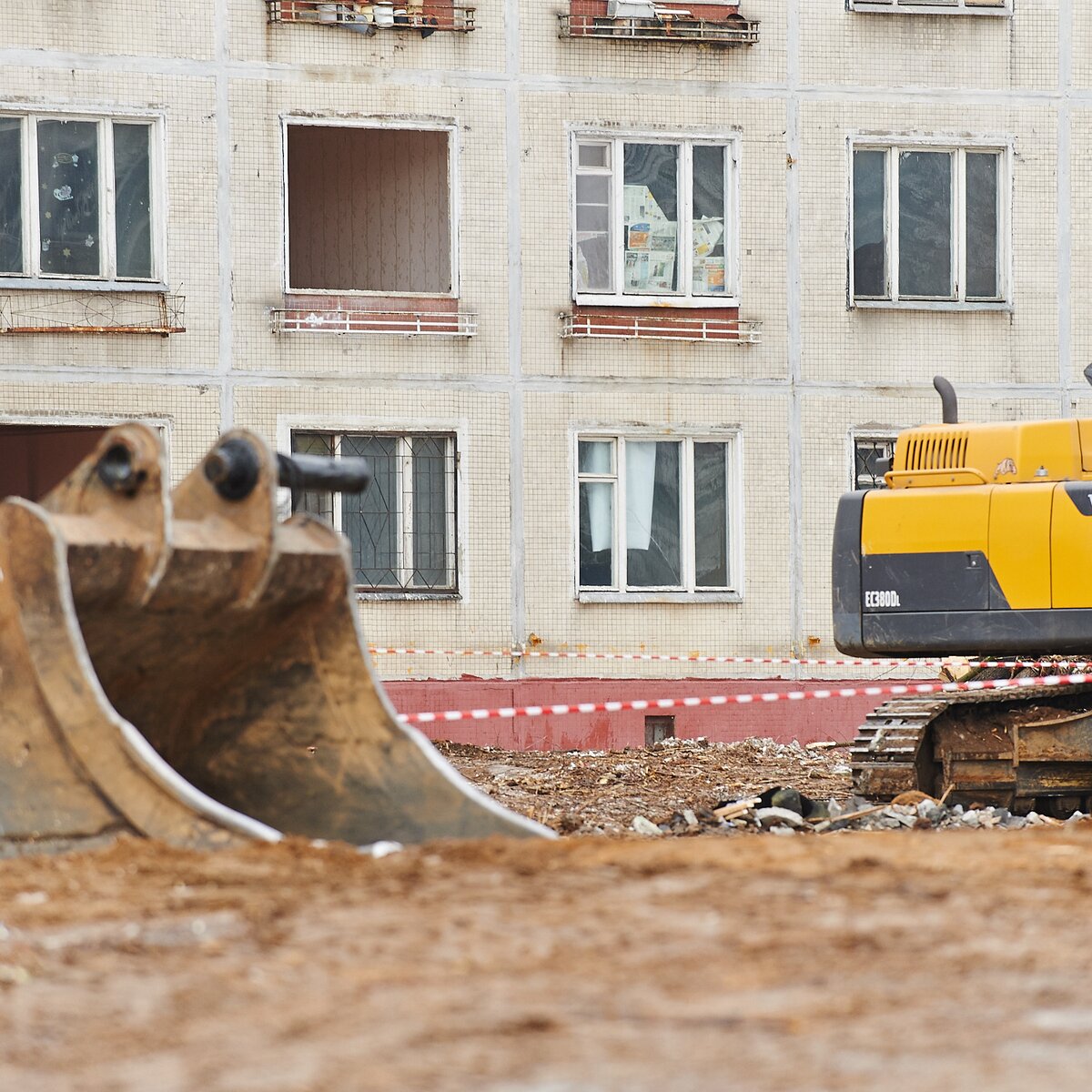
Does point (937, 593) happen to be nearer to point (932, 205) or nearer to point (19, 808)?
point (19, 808)

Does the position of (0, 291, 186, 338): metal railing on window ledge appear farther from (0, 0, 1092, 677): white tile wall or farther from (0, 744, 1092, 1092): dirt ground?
(0, 744, 1092, 1092): dirt ground

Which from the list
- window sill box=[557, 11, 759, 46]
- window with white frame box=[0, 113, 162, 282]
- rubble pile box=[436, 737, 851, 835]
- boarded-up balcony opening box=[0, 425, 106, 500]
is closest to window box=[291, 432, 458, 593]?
rubble pile box=[436, 737, 851, 835]

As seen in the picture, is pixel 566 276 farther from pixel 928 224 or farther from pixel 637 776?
pixel 637 776

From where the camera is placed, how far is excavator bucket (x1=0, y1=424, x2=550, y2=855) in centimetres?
709

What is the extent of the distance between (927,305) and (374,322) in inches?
209

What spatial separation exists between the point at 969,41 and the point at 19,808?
1529 cm

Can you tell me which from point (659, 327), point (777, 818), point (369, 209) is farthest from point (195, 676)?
point (369, 209)

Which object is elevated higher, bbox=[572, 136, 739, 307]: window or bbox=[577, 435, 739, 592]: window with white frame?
bbox=[572, 136, 739, 307]: window

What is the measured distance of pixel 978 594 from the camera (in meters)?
12.4

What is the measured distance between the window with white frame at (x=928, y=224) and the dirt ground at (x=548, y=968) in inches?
513

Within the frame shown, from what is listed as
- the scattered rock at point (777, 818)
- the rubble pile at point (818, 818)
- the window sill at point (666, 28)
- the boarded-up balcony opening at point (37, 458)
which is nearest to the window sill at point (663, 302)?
the window sill at point (666, 28)

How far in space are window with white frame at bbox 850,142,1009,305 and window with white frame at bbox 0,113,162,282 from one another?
6671mm

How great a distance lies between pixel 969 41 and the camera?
65.6ft

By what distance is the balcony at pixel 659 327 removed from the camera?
19375mm
